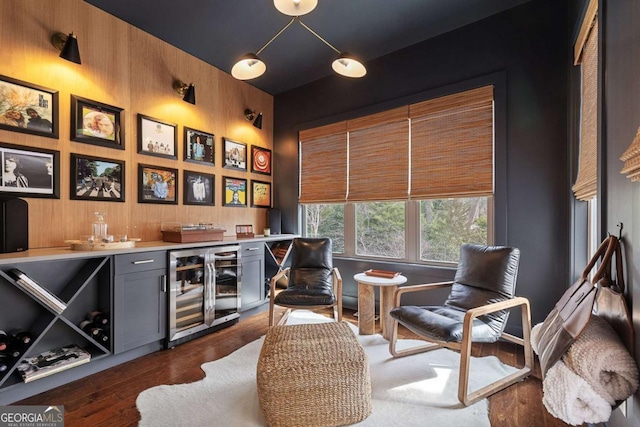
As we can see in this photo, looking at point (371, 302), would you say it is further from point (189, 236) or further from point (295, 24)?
point (295, 24)

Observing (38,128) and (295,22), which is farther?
(295,22)

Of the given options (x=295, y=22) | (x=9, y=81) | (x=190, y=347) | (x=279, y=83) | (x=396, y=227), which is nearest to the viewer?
(x=9, y=81)

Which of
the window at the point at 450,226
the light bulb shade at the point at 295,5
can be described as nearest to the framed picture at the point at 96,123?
the light bulb shade at the point at 295,5

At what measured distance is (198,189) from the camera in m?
3.67

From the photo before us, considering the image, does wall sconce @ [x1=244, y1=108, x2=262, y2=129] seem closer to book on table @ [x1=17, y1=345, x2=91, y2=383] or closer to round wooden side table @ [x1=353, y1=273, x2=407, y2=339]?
round wooden side table @ [x1=353, y1=273, x2=407, y2=339]

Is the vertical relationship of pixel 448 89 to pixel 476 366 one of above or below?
above

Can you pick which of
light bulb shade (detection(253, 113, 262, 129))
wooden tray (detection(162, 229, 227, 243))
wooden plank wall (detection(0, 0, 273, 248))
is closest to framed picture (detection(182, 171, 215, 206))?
wooden plank wall (detection(0, 0, 273, 248))

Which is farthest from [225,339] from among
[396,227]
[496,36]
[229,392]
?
[496,36]

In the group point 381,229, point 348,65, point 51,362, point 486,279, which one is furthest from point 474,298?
point 51,362

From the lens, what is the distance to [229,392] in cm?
204

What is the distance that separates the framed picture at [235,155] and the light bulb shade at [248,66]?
1.65 m

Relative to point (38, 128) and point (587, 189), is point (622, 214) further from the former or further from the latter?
point (38, 128)

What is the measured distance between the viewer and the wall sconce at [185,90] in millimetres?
3396

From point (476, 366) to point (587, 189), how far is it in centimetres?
153
